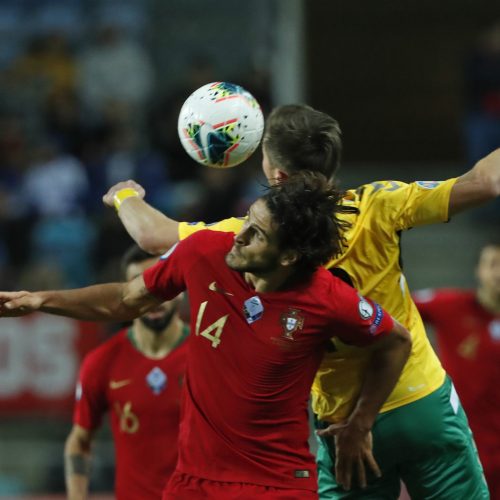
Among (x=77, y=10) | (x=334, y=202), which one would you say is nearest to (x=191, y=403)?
(x=334, y=202)

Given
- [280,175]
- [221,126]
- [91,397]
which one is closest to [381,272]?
[280,175]

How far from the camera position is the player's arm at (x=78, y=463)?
5.42 meters

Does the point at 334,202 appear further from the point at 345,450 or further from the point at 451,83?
the point at 451,83

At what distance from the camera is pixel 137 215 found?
442cm

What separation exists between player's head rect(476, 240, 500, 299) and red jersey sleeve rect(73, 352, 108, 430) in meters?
2.59

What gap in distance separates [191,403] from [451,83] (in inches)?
422

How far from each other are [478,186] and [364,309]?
626 mm

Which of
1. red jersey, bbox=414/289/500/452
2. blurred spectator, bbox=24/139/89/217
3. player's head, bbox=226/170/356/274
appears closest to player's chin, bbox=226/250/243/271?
player's head, bbox=226/170/356/274

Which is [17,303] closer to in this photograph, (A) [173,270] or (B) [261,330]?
(A) [173,270]

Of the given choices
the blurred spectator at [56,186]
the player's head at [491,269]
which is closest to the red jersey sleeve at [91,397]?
the player's head at [491,269]

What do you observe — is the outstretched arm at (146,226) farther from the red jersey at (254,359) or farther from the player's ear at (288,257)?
the player's ear at (288,257)

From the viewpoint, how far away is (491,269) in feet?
22.8

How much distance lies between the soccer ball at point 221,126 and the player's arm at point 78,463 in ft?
5.49

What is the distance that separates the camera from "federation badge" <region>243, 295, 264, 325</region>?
3990 millimetres
